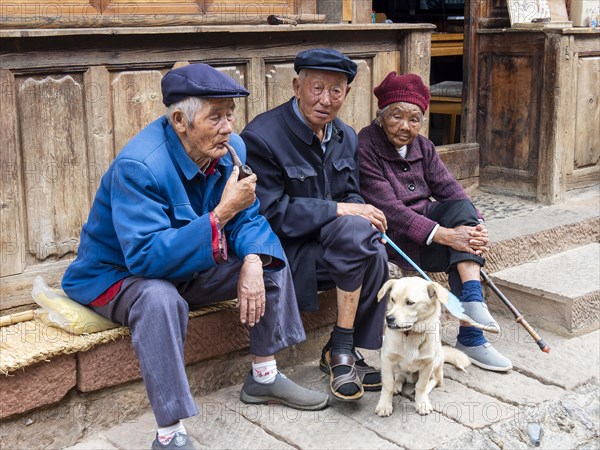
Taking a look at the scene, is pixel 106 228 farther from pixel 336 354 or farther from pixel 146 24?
pixel 146 24

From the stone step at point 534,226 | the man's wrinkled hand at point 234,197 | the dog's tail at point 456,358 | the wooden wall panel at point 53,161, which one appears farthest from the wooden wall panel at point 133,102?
the stone step at point 534,226

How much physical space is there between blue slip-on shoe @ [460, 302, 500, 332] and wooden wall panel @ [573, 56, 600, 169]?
2.85 metres

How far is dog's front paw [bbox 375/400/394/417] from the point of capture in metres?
3.94

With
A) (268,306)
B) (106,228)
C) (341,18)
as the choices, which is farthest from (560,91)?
(106,228)

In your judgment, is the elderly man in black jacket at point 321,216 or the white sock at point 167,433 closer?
the white sock at point 167,433

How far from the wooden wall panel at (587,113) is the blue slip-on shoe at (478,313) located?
9.36ft

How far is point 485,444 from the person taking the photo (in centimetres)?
387

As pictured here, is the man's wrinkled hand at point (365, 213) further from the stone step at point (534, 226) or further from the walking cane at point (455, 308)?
the stone step at point (534, 226)

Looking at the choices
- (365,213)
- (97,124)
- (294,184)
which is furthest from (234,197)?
(97,124)

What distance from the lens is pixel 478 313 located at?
14.7ft

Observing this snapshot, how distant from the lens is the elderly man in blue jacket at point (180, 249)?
3.40 m

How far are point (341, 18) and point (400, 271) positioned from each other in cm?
179

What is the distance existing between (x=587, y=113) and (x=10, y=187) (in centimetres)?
460

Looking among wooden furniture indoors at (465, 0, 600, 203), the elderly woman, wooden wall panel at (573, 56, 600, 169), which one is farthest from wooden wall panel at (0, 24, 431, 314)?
wooden wall panel at (573, 56, 600, 169)
